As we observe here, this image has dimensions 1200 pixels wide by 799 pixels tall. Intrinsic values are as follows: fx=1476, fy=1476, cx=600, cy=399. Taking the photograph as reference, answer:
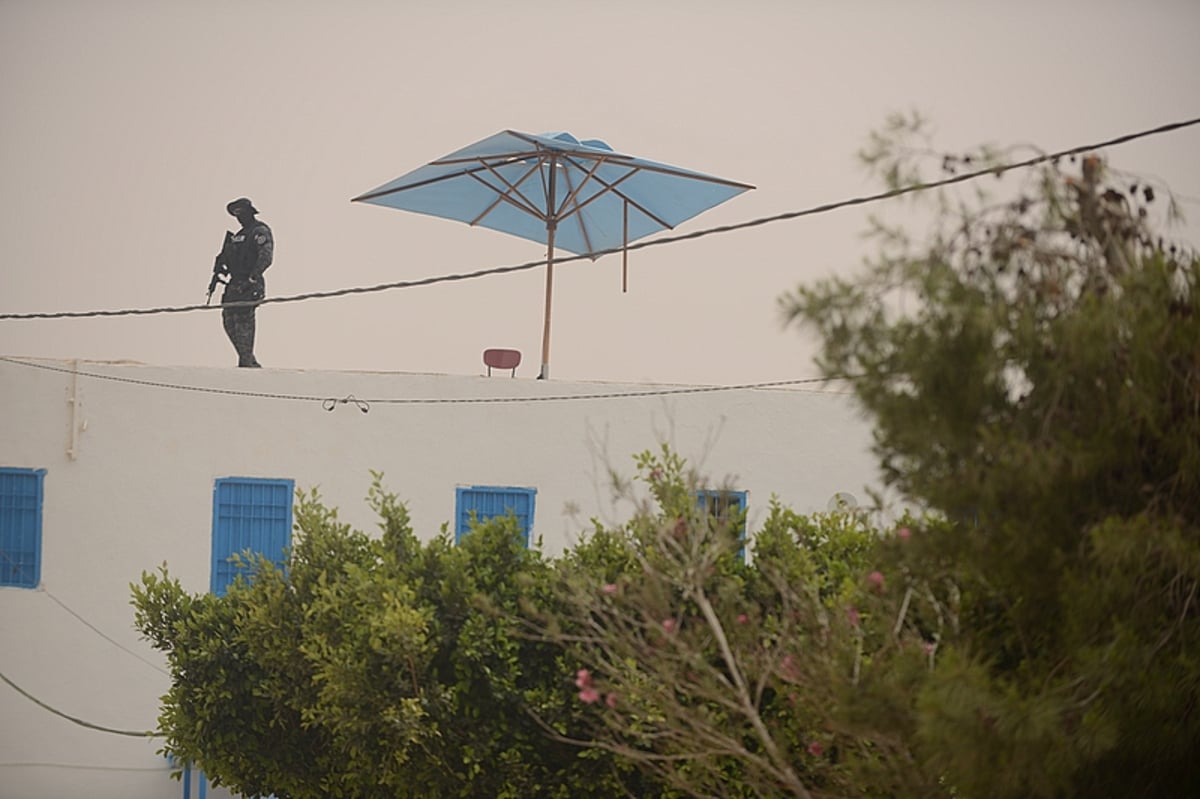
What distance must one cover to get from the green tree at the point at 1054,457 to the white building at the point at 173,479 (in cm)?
766

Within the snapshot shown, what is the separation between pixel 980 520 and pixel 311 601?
5588mm

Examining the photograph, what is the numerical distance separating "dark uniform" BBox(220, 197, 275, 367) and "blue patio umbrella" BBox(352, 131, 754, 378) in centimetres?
100

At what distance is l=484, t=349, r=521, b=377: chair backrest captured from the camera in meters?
13.2

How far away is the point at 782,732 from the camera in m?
7.52

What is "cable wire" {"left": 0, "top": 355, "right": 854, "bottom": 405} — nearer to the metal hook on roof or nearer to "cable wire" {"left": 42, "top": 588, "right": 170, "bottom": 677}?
the metal hook on roof

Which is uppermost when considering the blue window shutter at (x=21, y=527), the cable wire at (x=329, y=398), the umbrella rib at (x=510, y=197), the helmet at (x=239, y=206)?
the umbrella rib at (x=510, y=197)

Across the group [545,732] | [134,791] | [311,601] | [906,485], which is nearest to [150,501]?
[134,791]

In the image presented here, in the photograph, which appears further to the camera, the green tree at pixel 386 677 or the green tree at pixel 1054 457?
the green tree at pixel 386 677

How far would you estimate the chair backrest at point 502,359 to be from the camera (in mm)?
13188

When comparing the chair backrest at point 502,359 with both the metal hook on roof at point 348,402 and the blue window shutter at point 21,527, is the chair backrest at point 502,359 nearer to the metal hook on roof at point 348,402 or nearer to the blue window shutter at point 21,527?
the metal hook on roof at point 348,402

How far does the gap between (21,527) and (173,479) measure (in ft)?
4.35

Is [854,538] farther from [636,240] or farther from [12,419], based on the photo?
[12,419]

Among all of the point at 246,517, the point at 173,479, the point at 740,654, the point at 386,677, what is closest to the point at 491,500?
the point at 246,517

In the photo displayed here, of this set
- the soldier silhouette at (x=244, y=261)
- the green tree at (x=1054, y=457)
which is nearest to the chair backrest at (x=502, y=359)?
the soldier silhouette at (x=244, y=261)
